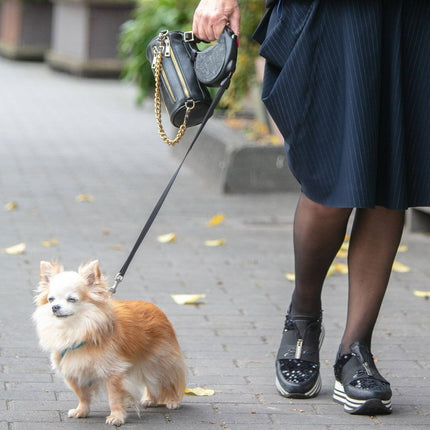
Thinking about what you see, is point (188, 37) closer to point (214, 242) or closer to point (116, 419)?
point (116, 419)

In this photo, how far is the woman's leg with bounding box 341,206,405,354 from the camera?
3330mm

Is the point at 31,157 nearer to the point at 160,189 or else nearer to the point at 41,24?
the point at 160,189

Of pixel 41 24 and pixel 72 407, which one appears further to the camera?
pixel 41 24

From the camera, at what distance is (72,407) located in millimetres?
3297

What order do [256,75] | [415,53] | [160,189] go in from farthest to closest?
[256,75] → [160,189] → [415,53]

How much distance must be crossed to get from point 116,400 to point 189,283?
212cm

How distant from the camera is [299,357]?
3.49 m

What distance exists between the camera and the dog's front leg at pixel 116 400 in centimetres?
305

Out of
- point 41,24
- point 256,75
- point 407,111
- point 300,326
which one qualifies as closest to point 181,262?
point 300,326

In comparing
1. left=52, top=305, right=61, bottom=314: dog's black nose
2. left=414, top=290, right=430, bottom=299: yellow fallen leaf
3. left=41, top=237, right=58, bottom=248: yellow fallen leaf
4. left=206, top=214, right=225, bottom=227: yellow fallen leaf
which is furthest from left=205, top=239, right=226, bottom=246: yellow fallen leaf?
left=52, top=305, right=61, bottom=314: dog's black nose

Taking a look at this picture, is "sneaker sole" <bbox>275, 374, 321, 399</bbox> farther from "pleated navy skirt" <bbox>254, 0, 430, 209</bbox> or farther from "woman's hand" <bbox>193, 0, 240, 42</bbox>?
"woman's hand" <bbox>193, 0, 240, 42</bbox>

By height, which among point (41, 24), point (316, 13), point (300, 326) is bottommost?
point (41, 24)

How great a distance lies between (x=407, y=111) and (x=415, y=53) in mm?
184

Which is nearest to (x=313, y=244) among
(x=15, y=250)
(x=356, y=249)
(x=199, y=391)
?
(x=356, y=249)
